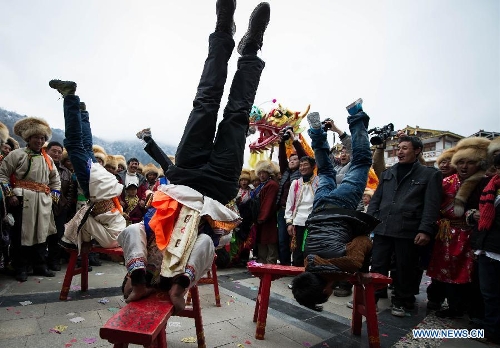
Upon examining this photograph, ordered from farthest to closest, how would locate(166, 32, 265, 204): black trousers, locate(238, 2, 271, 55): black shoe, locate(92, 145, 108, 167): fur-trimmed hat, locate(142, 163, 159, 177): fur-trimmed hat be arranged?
locate(142, 163, 159, 177): fur-trimmed hat
locate(92, 145, 108, 167): fur-trimmed hat
locate(238, 2, 271, 55): black shoe
locate(166, 32, 265, 204): black trousers

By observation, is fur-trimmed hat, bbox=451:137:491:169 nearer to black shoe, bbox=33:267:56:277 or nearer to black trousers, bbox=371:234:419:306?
black trousers, bbox=371:234:419:306

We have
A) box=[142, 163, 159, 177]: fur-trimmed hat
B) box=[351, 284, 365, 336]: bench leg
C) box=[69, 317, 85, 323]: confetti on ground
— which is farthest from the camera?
box=[142, 163, 159, 177]: fur-trimmed hat

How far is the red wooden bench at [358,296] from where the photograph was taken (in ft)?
7.88

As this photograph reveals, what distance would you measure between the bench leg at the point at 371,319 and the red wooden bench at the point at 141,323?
1.75m

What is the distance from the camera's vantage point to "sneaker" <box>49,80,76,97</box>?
10.2 feet

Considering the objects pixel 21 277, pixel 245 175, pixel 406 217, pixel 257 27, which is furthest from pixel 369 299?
pixel 245 175

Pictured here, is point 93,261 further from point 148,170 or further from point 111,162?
point 148,170

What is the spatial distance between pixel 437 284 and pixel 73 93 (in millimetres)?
5140

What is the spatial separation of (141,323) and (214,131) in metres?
1.48

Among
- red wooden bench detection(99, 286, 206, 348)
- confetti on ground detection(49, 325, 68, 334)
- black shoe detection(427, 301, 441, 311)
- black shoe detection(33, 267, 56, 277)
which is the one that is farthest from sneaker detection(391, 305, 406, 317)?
black shoe detection(33, 267, 56, 277)

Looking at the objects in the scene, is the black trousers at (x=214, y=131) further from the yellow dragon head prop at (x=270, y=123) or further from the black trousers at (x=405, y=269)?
the yellow dragon head prop at (x=270, y=123)

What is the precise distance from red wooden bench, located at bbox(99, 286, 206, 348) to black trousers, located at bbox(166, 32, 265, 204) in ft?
2.85

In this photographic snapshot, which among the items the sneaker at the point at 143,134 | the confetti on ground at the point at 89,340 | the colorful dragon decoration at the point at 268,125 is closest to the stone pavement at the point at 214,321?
the confetti on ground at the point at 89,340

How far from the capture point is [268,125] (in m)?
8.27
